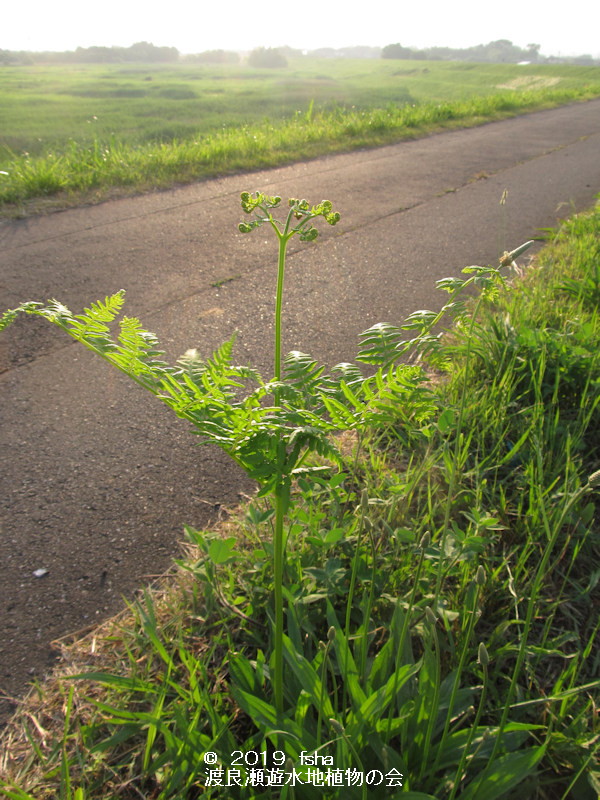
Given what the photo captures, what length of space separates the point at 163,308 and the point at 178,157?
393 centimetres

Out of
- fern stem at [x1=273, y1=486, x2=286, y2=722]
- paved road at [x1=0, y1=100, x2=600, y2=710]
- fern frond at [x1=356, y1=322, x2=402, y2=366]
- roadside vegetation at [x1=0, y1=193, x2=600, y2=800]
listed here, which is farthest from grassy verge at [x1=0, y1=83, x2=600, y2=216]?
fern stem at [x1=273, y1=486, x2=286, y2=722]

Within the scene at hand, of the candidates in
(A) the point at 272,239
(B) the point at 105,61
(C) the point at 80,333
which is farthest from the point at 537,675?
(B) the point at 105,61

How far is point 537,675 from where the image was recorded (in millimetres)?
1459

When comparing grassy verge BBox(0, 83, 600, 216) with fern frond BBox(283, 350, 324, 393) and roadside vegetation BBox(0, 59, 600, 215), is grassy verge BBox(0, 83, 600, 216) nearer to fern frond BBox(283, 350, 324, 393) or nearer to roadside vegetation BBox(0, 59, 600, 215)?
roadside vegetation BBox(0, 59, 600, 215)

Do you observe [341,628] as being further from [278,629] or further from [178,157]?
[178,157]

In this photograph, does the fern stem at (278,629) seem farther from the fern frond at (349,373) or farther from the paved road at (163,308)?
the paved road at (163,308)

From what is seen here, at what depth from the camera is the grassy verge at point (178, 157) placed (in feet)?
17.7

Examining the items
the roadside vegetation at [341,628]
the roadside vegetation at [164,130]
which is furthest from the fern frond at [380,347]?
the roadside vegetation at [164,130]

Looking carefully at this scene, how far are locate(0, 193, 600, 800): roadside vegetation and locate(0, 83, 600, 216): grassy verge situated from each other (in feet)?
14.9

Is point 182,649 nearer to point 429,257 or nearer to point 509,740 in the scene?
point 509,740

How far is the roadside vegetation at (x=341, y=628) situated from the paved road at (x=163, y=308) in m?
0.24

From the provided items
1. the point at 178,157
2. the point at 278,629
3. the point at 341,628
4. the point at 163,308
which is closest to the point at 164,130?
the point at 178,157

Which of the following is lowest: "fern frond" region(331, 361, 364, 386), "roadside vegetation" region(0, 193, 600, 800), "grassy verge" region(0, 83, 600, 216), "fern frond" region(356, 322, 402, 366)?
"roadside vegetation" region(0, 193, 600, 800)

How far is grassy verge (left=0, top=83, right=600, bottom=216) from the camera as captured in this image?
17.7 feet
